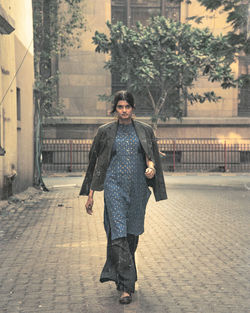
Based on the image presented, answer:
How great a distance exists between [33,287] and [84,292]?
50cm

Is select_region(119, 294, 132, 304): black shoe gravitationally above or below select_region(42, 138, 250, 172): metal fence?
above

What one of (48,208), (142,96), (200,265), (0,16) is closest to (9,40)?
(0,16)

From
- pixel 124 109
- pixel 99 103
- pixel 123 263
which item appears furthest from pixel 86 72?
pixel 123 263

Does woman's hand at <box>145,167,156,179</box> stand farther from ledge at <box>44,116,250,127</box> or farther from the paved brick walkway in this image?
ledge at <box>44,116,250,127</box>

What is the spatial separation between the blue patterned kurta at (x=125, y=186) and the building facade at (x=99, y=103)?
72.2 feet

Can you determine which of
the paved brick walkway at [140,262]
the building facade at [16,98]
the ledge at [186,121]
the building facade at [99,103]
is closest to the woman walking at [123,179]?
the paved brick walkway at [140,262]

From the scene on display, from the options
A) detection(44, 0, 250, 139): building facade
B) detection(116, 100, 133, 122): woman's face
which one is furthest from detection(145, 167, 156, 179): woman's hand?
detection(44, 0, 250, 139): building facade

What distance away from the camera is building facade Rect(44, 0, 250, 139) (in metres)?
26.8

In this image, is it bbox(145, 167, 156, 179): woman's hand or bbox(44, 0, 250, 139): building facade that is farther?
bbox(44, 0, 250, 139): building facade

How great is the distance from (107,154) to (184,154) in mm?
22067

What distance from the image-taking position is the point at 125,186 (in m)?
4.55

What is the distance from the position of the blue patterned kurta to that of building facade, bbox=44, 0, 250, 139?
22.0 m

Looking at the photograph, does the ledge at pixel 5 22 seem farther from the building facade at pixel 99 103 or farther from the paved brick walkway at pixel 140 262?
the building facade at pixel 99 103

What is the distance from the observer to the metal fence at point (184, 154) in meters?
25.5
